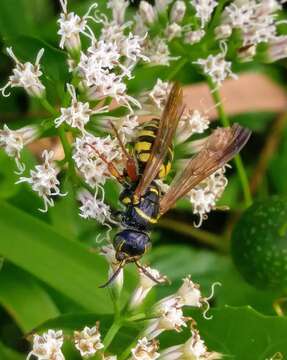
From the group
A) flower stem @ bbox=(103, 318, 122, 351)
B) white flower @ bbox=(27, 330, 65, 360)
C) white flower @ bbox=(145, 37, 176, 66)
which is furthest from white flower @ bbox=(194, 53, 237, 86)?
white flower @ bbox=(27, 330, 65, 360)

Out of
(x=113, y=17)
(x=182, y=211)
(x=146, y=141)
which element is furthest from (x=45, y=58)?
(x=182, y=211)

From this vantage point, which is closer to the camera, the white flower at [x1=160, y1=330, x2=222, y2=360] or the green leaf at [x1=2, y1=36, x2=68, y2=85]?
the white flower at [x1=160, y1=330, x2=222, y2=360]

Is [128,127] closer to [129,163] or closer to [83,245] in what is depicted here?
[129,163]

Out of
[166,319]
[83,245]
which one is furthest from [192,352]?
[83,245]

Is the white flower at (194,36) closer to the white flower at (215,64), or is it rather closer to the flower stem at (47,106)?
the white flower at (215,64)

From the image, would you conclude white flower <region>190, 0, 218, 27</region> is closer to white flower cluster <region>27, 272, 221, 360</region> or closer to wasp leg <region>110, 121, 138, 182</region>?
wasp leg <region>110, 121, 138, 182</region>

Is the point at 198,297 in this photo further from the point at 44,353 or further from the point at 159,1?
the point at 159,1
